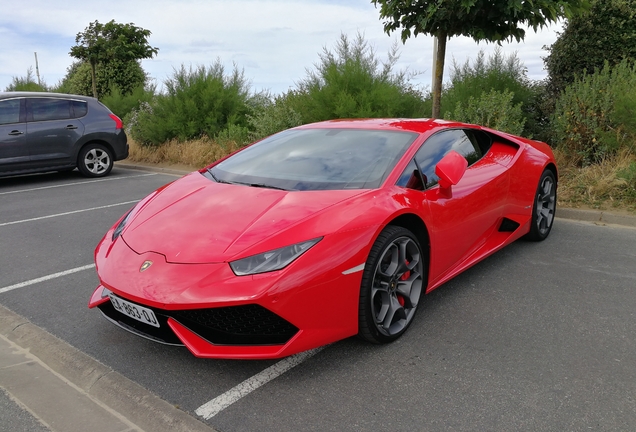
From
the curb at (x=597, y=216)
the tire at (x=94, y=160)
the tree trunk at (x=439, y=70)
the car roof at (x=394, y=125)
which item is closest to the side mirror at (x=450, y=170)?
the car roof at (x=394, y=125)

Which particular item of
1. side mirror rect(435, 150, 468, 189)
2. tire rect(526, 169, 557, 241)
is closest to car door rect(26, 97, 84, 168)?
tire rect(526, 169, 557, 241)

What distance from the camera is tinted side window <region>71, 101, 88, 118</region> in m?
10.1

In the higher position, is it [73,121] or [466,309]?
A: [73,121]

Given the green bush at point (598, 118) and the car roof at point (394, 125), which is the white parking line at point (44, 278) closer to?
the car roof at point (394, 125)

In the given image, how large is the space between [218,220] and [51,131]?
7997mm

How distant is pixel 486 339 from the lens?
10.5ft

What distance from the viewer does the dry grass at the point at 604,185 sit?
6.41 meters

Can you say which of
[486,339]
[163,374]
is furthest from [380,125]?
[163,374]

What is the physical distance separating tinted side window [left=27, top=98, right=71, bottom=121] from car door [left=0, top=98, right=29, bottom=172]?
16cm

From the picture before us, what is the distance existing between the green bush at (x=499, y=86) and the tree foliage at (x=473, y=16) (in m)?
1.47

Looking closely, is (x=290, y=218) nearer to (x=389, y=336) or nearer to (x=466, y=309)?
(x=389, y=336)

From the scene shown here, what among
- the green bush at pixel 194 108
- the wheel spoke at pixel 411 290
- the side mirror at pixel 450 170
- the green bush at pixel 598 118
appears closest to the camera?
the wheel spoke at pixel 411 290

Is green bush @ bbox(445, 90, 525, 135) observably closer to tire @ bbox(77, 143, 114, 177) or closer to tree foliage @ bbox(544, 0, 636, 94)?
tree foliage @ bbox(544, 0, 636, 94)

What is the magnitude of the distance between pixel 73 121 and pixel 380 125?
7.78 meters
